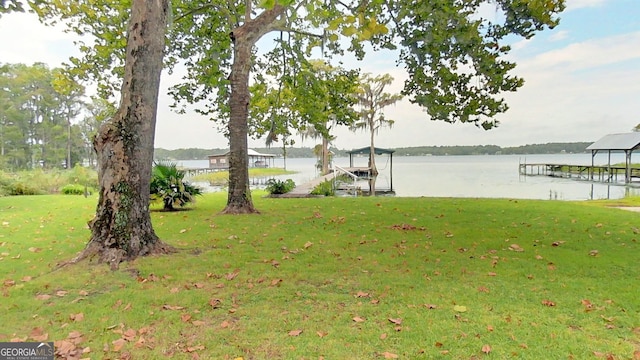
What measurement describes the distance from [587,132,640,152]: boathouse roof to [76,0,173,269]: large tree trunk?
33044mm

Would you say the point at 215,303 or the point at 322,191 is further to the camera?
the point at 322,191

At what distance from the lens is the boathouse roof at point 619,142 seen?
86.8 ft

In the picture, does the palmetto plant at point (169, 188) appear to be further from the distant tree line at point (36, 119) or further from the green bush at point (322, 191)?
the distant tree line at point (36, 119)

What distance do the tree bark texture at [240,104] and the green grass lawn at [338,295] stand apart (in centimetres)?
204

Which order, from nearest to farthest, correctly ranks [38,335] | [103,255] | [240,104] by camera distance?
[38,335], [103,255], [240,104]

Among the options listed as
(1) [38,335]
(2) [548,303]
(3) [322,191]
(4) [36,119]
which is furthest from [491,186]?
(4) [36,119]

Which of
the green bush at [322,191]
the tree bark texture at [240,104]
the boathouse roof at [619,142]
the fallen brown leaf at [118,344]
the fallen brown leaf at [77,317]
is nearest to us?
the fallen brown leaf at [118,344]

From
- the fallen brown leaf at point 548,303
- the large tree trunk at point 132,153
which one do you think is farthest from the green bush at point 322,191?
the fallen brown leaf at point 548,303

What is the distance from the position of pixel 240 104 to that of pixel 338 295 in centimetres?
613

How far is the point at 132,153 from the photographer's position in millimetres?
4523

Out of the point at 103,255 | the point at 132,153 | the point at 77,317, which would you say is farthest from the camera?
the point at 132,153

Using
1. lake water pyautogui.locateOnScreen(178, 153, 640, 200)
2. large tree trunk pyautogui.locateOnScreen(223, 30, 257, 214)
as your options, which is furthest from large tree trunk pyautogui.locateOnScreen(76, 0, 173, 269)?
lake water pyautogui.locateOnScreen(178, 153, 640, 200)

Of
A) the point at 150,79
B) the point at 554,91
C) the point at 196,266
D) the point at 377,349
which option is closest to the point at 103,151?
the point at 150,79

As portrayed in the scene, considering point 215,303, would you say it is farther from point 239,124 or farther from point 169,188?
point 169,188
